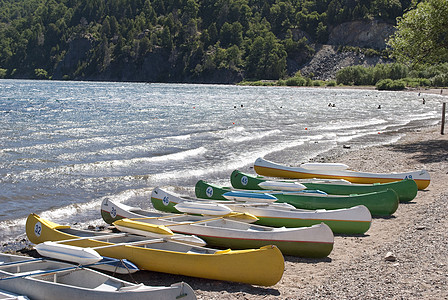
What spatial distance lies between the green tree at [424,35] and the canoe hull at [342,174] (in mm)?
11660

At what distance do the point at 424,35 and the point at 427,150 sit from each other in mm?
5919

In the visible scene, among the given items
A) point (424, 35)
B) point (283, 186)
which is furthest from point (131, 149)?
point (424, 35)

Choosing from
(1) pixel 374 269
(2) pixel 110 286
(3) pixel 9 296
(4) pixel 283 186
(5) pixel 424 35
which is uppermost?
(5) pixel 424 35

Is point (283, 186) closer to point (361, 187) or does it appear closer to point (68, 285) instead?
point (361, 187)

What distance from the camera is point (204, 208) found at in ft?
40.7

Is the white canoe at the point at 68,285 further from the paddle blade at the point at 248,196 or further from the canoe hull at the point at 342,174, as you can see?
the canoe hull at the point at 342,174

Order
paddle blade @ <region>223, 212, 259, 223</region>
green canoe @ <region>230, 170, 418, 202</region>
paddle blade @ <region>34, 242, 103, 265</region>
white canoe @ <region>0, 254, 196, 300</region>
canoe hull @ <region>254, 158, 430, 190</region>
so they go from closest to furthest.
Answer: white canoe @ <region>0, 254, 196, 300</region> → paddle blade @ <region>34, 242, 103, 265</region> → paddle blade @ <region>223, 212, 259, 223</region> → green canoe @ <region>230, 170, 418, 202</region> → canoe hull @ <region>254, 158, 430, 190</region>

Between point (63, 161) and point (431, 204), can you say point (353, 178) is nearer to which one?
point (431, 204)

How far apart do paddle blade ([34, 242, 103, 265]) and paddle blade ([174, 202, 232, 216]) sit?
11.5ft

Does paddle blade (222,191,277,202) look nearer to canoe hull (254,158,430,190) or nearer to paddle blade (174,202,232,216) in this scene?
paddle blade (174,202,232,216)

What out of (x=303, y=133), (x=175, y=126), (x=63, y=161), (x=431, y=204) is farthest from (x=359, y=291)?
(x=175, y=126)

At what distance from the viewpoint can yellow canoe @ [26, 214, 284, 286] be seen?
905 centimetres

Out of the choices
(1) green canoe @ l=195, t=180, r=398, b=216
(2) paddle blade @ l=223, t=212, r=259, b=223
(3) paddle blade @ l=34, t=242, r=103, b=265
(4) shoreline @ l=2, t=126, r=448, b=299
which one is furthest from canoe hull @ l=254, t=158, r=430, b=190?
(3) paddle blade @ l=34, t=242, r=103, b=265

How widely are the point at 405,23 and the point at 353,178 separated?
508 inches
